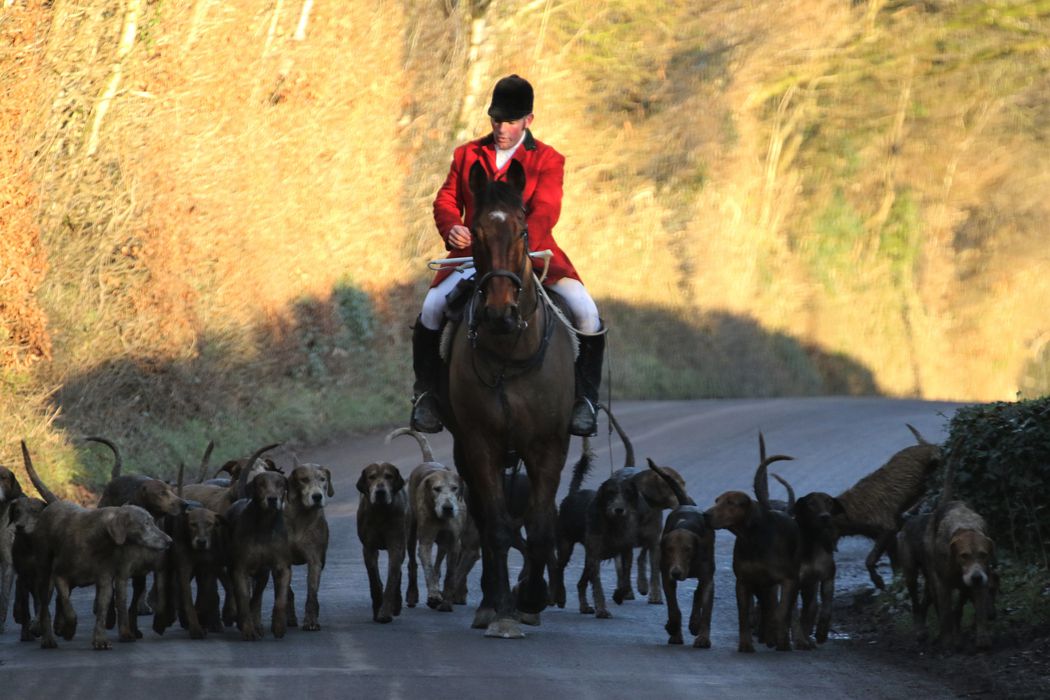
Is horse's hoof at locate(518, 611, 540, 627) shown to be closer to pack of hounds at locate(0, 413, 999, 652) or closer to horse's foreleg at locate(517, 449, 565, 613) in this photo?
horse's foreleg at locate(517, 449, 565, 613)

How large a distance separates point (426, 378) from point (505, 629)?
2044 mm

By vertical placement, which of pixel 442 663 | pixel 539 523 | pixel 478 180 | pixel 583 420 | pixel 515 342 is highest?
pixel 478 180

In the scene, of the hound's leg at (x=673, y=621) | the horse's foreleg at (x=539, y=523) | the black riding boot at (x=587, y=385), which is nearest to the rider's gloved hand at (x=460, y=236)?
the black riding boot at (x=587, y=385)

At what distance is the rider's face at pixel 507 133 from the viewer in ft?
39.3

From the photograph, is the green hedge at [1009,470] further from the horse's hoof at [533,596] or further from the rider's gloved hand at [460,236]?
the rider's gloved hand at [460,236]

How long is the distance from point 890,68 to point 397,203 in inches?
856

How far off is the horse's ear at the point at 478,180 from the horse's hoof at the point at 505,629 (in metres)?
2.36

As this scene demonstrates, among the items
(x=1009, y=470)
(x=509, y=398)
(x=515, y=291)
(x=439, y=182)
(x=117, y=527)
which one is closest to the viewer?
(x=117, y=527)

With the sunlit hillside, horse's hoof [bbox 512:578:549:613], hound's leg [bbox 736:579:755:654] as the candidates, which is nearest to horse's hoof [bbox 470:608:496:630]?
horse's hoof [bbox 512:578:549:613]

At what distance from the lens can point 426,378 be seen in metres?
12.2

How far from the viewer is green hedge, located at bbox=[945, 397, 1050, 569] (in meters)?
11.3

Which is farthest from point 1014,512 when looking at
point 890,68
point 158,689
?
A: point 890,68

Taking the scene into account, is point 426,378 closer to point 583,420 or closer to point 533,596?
point 583,420

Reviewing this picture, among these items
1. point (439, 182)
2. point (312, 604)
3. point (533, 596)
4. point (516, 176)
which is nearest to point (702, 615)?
point (533, 596)
